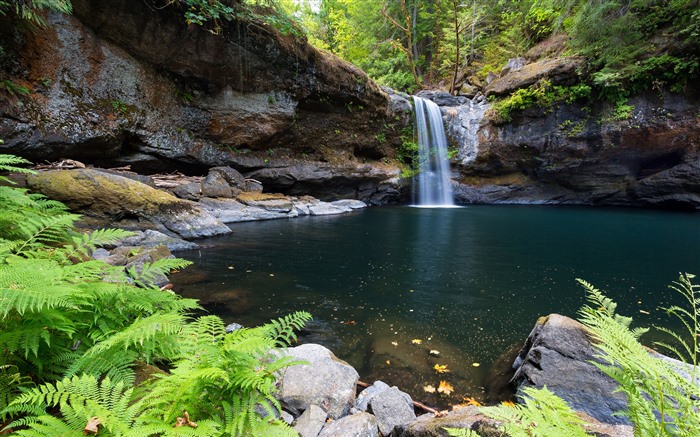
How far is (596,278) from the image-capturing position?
20.0 ft

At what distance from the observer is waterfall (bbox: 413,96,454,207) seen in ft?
67.2

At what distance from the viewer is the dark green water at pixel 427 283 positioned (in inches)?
147

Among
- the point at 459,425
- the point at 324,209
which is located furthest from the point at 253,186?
the point at 459,425

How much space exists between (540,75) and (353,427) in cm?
2063

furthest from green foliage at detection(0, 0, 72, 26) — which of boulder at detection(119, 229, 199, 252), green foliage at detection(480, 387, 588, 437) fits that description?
green foliage at detection(480, 387, 588, 437)

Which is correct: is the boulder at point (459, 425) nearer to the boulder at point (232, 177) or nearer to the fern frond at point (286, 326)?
the fern frond at point (286, 326)

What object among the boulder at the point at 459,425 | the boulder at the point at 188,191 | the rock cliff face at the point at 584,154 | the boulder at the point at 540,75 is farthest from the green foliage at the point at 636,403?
the rock cliff face at the point at 584,154

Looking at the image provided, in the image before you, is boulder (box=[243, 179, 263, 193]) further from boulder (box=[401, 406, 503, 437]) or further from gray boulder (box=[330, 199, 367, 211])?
boulder (box=[401, 406, 503, 437])

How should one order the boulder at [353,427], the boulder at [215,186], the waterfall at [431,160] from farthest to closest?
the waterfall at [431,160], the boulder at [215,186], the boulder at [353,427]

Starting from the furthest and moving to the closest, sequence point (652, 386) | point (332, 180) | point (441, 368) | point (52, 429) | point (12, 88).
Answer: point (332, 180), point (12, 88), point (441, 368), point (652, 386), point (52, 429)

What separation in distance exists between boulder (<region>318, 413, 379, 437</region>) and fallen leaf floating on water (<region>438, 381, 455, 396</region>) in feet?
3.47

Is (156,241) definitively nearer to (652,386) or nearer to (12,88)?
(12,88)

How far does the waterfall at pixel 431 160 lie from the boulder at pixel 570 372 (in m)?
17.9

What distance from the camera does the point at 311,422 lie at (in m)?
2.19
